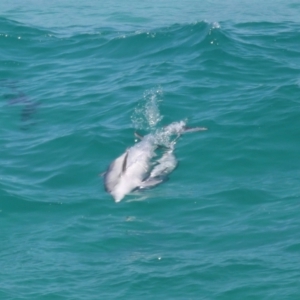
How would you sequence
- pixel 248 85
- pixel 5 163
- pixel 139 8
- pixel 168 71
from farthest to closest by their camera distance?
pixel 139 8
pixel 168 71
pixel 248 85
pixel 5 163

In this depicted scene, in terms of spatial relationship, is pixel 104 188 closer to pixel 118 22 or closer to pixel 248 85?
pixel 248 85

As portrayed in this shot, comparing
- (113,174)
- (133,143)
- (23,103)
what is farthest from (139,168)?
(23,103)

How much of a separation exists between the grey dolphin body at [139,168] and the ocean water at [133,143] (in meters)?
0.23

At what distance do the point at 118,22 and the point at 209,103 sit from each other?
32.8 ft

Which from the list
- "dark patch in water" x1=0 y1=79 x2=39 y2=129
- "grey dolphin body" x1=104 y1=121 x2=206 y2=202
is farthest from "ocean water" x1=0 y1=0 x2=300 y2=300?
"grey dolphin body" x1=104 y1=121 x2=206 y2=202

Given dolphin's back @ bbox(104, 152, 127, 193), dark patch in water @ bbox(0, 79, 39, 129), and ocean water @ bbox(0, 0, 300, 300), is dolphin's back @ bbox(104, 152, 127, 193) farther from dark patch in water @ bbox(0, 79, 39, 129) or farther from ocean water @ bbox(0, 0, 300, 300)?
dark patch in water @ bbox(0, 79, 39, 129)

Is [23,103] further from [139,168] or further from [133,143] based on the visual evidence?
[139,168]

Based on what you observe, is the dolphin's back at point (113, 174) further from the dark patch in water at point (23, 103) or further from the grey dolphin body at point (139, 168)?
the dark patch in water at point (23, 103)

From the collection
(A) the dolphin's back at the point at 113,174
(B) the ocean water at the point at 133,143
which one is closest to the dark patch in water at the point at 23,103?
(B) the ocean water at the point at 133,143

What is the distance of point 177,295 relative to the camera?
1068 centimetres

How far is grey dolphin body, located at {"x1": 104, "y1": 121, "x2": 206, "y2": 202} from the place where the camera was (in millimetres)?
14121

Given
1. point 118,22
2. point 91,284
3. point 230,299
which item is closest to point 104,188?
point 91,284

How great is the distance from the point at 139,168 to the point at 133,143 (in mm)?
1888

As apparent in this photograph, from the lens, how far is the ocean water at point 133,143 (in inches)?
445
